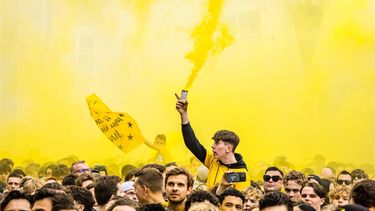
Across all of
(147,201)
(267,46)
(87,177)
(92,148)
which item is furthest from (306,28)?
(147,201)

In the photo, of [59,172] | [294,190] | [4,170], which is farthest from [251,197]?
[4,170]

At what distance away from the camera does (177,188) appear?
9.51 metres

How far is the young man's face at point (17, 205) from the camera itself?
358 inches

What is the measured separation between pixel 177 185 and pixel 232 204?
54 cm

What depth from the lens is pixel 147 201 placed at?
914cm

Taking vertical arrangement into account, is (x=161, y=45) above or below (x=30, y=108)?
above

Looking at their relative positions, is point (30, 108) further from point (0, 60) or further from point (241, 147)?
point (241, 147)

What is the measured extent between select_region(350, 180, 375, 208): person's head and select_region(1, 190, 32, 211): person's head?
2.86 metres

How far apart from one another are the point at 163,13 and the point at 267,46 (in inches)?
100

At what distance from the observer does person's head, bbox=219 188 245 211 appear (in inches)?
382

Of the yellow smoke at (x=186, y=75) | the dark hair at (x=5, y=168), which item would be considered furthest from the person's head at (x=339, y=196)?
the yellow smoke at (x=186, y=75)

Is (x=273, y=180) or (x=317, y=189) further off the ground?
(x=273, y=180)

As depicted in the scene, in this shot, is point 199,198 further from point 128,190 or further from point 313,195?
point 313,195

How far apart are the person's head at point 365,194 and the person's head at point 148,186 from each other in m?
1.97
